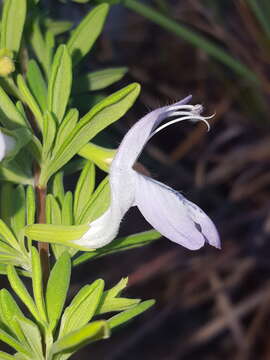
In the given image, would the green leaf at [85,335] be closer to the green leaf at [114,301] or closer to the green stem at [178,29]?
the green leaf at [114,301]

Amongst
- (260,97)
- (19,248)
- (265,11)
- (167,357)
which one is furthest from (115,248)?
(167,357)

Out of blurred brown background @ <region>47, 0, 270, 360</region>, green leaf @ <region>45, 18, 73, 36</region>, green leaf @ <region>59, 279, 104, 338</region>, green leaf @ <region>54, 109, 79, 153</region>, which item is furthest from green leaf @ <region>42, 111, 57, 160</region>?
blurred brown background @ <region>47, 0, 270, 360</region>

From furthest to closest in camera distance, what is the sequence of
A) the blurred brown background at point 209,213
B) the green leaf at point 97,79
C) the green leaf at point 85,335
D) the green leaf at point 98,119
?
the blurred brown background at point 209,213
the green leaf at point 97,79
the green leaf at point 98,119
the green leaf at point 85,335

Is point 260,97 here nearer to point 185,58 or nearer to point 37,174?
point 185,58

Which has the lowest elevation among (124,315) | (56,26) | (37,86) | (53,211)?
(124,315)

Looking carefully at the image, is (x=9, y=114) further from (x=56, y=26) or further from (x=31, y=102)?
(x=56, y=26)

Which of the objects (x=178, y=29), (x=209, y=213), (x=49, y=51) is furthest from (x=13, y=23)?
(x=209, y=213)

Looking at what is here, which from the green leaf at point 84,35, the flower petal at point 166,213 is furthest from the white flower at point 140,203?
the green leaf at point 84,35
